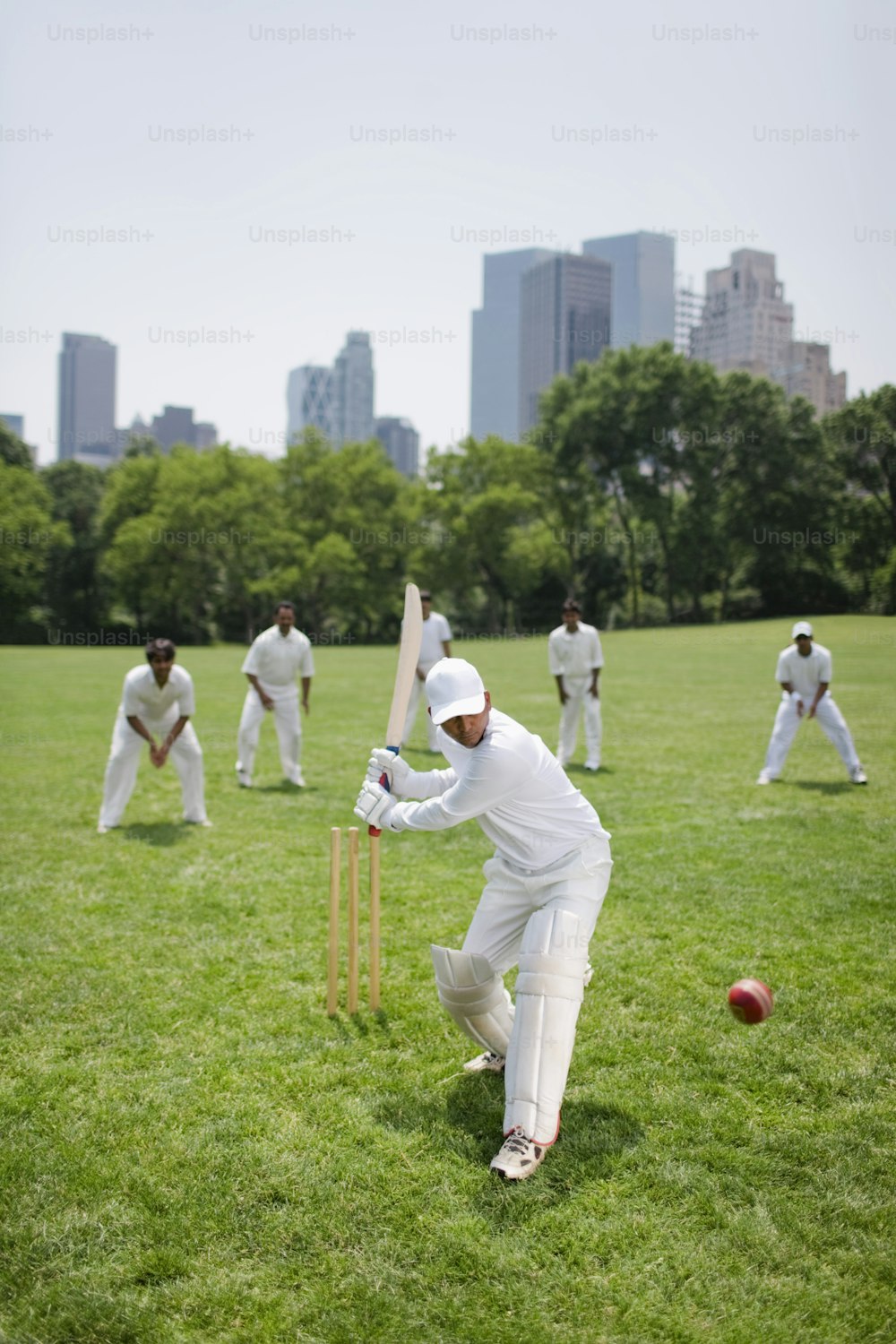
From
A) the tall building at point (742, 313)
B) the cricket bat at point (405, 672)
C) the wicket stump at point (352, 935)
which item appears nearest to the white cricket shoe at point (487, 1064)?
the wicket stump at point (352, 935)

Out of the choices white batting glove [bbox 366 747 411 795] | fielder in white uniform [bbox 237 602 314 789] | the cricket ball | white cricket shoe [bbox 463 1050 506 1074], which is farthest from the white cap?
fielder in white uniform [bbox 237 602 314 789]

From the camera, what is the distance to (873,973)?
21.4ft

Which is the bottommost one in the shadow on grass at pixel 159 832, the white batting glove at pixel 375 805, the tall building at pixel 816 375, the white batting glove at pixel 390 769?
the shadow on grass at pixel 159 832

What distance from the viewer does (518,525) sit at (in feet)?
205

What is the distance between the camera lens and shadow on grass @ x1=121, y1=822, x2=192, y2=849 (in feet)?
32.9

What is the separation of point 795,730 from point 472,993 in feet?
30.0

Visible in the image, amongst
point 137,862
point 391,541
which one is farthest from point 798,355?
point 137,862

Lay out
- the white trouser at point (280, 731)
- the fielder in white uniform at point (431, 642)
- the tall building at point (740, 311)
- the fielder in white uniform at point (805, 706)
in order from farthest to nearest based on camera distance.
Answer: the tall building at point (740, 311)
the fielder in white uniform at point (431, 642)
the fielder in white uniform at point (805, 706)
the white trouser at point (280, 731)

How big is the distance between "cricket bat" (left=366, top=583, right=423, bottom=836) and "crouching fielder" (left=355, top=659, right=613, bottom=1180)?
0.69ft

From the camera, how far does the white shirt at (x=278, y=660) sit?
1260cm

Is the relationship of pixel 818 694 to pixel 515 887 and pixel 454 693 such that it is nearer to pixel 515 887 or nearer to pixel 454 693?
pixel 515 887

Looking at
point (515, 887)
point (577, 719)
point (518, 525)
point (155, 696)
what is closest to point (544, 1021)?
point (515, 887)

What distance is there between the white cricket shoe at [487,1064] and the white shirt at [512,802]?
115 cm

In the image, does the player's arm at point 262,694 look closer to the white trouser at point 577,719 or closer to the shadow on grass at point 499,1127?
the white trouser at point 577,719
